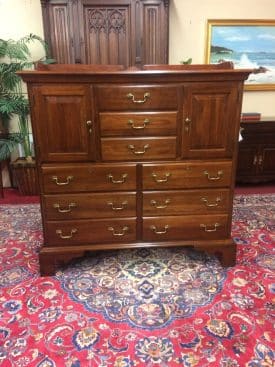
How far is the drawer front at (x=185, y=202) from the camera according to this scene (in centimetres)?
194

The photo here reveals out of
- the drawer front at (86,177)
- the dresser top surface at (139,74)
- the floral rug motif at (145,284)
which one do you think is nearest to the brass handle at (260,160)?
the floral rug motif at (145,284)

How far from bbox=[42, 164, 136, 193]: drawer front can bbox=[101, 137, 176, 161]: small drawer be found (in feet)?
0.21

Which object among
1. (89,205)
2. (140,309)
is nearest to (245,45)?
(89,205)

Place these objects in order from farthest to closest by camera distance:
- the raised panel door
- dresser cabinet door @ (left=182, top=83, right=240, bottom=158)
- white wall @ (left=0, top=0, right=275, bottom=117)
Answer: white wall @ (left=0, top=0, right=275, bottom=117)
the raised panel door
dresser cabinet door @ (left=182, top=83, right=240, bottom=158)

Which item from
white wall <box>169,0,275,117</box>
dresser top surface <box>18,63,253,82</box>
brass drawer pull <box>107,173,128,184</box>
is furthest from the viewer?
white wall <box>169,0,275,117</box>

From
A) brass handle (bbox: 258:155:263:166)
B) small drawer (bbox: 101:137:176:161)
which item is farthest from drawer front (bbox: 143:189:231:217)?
brass handle (bbox: 258:155:263:166)

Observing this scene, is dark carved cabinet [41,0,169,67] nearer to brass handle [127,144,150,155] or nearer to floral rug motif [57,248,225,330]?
brass handle [127,144,150,155]

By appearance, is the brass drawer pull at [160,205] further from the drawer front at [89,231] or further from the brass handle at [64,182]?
the brass handle at [64,182]

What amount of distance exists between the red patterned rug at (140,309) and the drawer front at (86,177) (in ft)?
2.00

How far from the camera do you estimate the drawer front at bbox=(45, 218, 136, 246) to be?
1946mm

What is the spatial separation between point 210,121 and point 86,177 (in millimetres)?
830

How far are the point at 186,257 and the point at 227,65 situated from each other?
52.8 inches

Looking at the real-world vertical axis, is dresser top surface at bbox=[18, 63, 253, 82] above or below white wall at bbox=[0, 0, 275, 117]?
below

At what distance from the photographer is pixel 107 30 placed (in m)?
3.02
